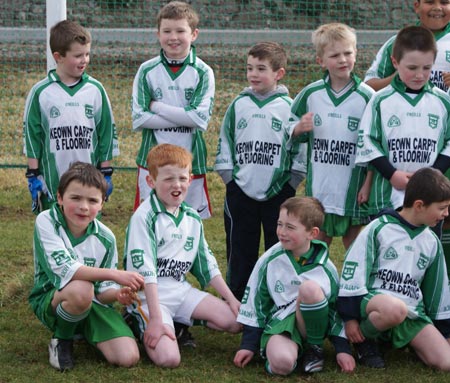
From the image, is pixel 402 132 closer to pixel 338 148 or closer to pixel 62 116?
pixel 338 148

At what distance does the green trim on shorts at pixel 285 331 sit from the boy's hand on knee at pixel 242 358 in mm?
73

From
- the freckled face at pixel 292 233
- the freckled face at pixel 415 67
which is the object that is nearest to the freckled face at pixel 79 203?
the freckled face at pixel 292 233

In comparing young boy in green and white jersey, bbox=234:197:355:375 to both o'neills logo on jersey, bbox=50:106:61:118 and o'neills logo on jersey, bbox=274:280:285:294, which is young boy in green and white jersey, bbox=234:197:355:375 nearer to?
o'neills logo on jersey, bbox=274:280:285:294

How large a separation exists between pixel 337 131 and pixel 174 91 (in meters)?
1.02

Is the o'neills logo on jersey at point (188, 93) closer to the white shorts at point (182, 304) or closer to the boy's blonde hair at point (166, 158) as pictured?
the boy's blonde hair at point (166, 158)

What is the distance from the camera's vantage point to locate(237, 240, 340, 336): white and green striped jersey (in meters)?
4.69

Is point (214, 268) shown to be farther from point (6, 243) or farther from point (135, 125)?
point (6, 243)

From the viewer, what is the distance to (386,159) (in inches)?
195

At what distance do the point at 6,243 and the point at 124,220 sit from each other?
1.10 metres

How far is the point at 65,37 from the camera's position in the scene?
5.37 metres

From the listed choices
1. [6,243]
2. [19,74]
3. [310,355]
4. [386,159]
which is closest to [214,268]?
[310,355]

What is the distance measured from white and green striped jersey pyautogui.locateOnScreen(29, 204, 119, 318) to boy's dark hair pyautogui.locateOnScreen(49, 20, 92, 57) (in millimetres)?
1075

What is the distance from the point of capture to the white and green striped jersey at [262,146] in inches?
213

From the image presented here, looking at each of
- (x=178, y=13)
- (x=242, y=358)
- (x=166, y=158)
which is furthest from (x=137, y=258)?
(x=178, y=13)
